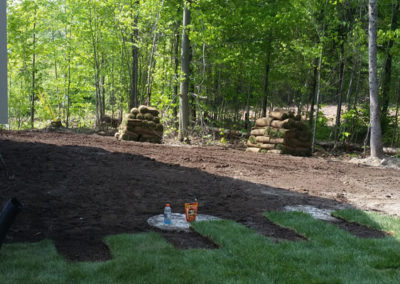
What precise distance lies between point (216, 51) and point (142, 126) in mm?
4202

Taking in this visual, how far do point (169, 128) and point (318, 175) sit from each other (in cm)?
663

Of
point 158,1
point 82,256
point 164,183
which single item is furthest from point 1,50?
point 158,1

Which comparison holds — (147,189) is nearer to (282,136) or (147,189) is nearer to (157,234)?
(157,234)

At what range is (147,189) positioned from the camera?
679 centimetres

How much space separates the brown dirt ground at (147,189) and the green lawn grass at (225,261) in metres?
0.26

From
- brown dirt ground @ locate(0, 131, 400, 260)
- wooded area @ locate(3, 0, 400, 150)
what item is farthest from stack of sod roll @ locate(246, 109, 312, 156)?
brown dirt ground @ locate(0, 131, 400, 260)

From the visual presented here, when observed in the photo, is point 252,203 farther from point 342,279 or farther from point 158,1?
point 158,1

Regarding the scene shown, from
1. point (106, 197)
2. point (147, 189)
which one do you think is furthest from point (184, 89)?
point (106, 197)

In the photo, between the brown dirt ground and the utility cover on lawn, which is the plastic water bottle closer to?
the utility cover on lawn

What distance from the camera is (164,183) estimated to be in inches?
286

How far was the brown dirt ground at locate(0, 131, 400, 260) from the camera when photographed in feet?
15.8

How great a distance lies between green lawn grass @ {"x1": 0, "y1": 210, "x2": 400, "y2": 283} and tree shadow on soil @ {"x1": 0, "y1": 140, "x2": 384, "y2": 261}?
0.24 m

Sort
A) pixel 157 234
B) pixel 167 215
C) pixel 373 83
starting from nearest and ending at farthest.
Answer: pixel 157 234
pixel 167 215
pixel 373 83

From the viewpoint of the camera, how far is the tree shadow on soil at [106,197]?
182 inches
